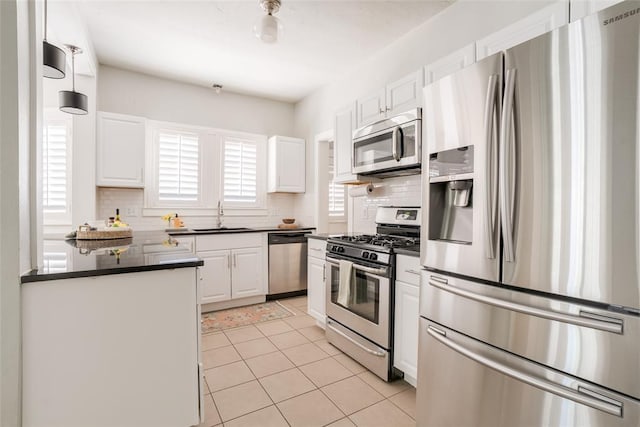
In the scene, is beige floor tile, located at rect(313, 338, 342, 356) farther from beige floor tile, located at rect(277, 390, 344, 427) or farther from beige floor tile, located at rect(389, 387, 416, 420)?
beige floor tile, located at rect(389, 387, 416, 420)

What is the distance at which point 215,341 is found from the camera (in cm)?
288

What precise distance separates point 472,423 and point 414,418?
49 cm

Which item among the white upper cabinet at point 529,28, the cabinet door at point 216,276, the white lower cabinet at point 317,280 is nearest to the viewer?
the white upper cabinet at point 529,28

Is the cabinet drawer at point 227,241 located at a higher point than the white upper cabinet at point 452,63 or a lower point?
lower

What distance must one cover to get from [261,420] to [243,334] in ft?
4.24

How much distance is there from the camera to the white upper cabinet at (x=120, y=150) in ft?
11.2


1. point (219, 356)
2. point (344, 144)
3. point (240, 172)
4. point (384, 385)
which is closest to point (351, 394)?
point (384, 385)

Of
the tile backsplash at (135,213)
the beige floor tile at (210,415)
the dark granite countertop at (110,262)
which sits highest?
the tile backsplash at (135,213)

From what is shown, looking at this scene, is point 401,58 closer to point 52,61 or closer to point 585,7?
point 585,7

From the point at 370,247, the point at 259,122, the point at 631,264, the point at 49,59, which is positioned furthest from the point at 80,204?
the point at 631,264

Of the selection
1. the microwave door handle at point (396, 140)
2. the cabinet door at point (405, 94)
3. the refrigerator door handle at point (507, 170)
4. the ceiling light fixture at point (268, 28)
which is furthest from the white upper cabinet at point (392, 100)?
the refrigerator door handle at point (507, 170)

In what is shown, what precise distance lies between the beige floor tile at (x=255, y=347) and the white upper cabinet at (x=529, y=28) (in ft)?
8.87

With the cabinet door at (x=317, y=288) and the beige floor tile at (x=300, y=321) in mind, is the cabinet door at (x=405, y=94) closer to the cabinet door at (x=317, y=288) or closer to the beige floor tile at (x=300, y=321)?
the cabinet door at (x=317, y=288)

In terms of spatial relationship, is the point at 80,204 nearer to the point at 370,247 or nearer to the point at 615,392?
the point at 370,247
